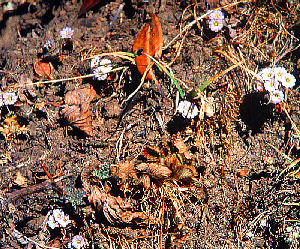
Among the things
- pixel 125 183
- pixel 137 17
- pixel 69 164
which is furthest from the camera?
pixel 137 17

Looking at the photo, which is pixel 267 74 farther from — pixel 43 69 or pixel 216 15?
pixel 43 69

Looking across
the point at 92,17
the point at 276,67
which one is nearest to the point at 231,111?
the point at 276,67

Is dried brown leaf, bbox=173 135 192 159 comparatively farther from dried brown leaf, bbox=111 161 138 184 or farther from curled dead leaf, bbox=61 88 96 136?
curled dead leaf, bbox=61 88 96 136

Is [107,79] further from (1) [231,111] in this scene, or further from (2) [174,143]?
(1) [231,111]

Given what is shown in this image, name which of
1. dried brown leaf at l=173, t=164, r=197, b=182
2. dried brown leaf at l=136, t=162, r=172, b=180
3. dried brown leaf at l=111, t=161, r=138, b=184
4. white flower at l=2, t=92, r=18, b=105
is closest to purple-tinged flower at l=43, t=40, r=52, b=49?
white flower at l=2, t=92, r=18, b=105

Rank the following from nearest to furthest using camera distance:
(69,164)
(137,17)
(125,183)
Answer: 1. (125,183)
2. (69,164)
3. (137,17)
